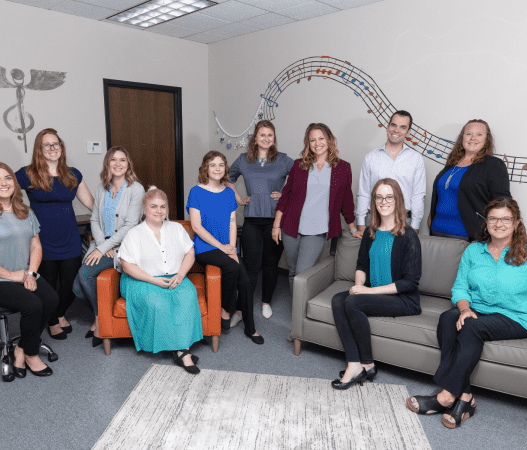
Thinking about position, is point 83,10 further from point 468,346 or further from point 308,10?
point 468,346

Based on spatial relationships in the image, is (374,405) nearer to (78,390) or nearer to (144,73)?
(78,390)

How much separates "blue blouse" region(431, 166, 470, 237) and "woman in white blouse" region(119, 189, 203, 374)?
1.69m

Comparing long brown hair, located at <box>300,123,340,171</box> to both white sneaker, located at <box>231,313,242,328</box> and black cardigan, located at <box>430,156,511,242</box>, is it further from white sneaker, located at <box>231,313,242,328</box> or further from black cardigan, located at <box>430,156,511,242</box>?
white sneaker, located at <box>231,313,242,328</box>

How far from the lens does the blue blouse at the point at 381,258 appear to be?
2508 millimetres

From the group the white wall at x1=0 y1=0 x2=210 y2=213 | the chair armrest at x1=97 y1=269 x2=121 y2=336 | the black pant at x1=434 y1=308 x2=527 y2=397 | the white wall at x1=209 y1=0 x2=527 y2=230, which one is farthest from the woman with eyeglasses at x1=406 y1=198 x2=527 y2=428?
the white wall at x1=0 y1=0 x2=210 y2=213

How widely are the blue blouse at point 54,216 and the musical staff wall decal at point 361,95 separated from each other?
2239 mm

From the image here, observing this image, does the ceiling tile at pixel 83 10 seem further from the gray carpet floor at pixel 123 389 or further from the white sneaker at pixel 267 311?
the white sneaker at pixel 267 311

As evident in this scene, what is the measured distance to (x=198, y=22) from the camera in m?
4.09

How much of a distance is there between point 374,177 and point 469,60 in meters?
1.08

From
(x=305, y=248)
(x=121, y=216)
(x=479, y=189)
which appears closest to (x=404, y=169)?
(x=479, y=189)

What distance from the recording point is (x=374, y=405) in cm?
226

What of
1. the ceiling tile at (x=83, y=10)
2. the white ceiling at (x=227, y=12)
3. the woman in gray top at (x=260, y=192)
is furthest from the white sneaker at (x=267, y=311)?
the ceiling tile at (x=83, y=10)

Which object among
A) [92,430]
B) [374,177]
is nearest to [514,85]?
[374,177]

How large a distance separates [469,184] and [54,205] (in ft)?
8.90
